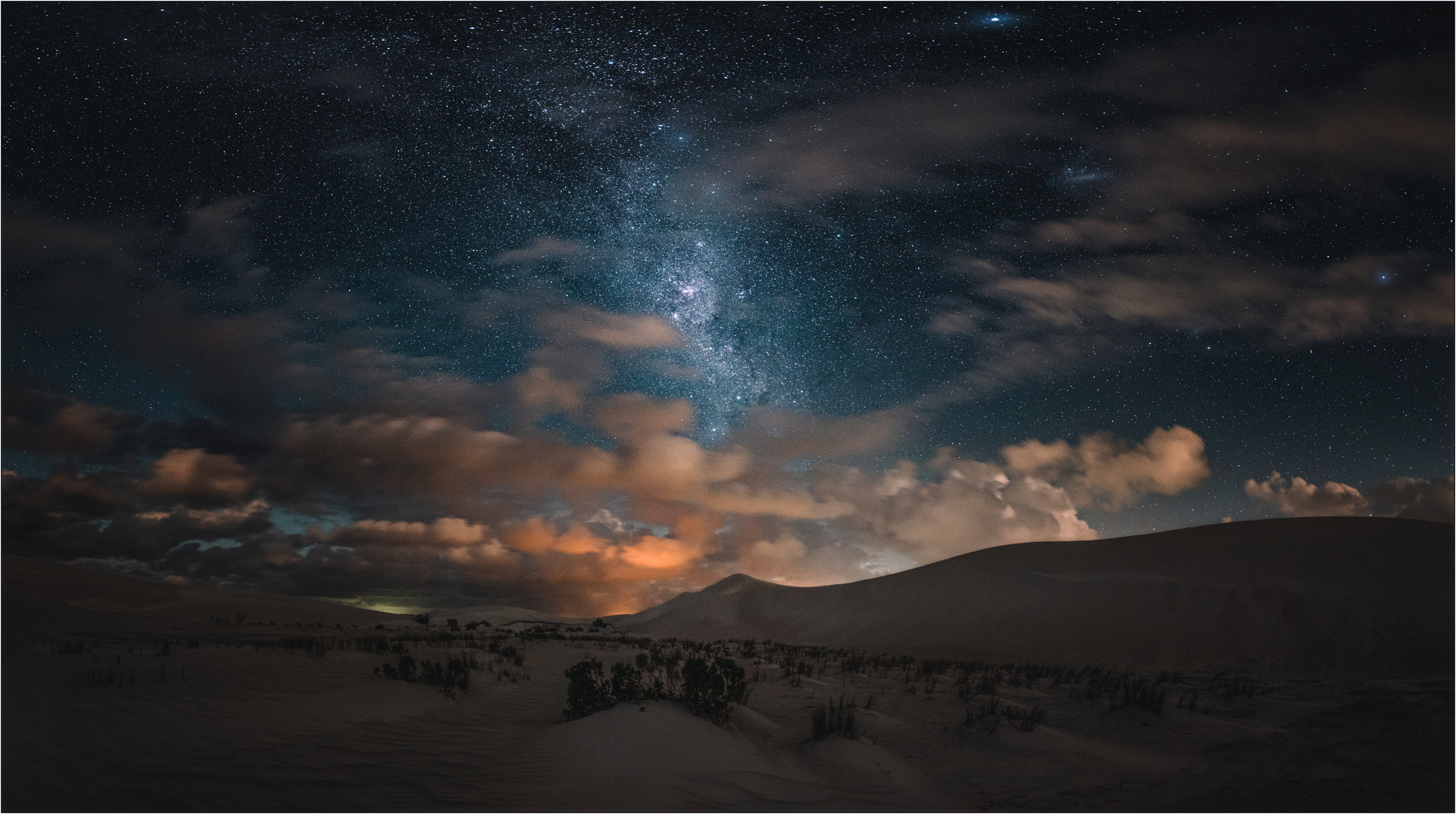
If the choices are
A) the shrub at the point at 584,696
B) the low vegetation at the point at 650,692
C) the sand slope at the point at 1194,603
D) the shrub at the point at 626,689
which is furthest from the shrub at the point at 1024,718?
the sand slope at the point at 1194,603

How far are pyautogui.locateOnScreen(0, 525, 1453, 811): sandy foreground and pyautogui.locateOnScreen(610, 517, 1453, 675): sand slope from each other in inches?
573

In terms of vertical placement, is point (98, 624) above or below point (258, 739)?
below

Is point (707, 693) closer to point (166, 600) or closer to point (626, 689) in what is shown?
point (626, 689)

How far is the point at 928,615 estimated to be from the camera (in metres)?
42.4

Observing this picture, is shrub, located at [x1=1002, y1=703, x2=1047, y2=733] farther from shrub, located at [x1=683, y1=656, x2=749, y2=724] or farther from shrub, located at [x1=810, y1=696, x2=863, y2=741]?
shrub, located at [x1=683, y1=656, x2=749, y2=724]

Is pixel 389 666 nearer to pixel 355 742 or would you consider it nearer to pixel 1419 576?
pixel 355 742

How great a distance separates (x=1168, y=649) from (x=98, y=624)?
39.8m

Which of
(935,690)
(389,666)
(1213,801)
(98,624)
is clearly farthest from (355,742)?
(98,624)

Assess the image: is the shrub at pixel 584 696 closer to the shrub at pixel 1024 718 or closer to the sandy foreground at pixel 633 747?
the sandy foreground at pixel 633 747

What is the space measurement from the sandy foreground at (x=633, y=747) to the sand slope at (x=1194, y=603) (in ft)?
47.7

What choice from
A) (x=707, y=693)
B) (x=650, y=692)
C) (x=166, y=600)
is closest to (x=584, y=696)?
(x=650, y=692)

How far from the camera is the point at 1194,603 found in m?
29.6

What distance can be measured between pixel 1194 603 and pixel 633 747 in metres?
32.5

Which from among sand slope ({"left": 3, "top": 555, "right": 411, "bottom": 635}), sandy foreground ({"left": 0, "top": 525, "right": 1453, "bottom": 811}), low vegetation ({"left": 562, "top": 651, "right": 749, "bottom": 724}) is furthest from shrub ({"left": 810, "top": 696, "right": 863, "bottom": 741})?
sand slope ({"left": 3, "top": 555, "right": 411, "bottom": 635})
